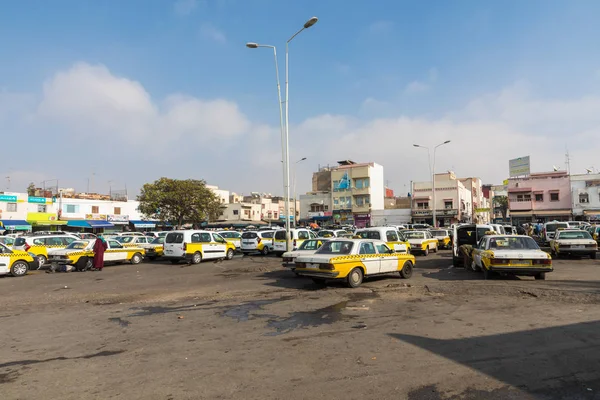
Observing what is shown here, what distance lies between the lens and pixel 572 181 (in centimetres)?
5616

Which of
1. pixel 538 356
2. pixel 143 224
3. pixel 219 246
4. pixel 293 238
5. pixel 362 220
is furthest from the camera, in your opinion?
pixel 362 220

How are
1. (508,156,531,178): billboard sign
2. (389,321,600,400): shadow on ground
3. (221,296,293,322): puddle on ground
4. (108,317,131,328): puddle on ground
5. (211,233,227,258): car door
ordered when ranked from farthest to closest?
(508,156,531,178): billboard sign
(211,233,227,258): car door
(221,296,293,322): puddle on ground
(108,317,131,328): puddle on ground
(389,321,600,400): shadow on ground

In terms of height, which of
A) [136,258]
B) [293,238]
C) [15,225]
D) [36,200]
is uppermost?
[36,200]

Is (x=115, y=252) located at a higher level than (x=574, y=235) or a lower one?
lower

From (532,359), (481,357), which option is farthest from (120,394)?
(532,359)

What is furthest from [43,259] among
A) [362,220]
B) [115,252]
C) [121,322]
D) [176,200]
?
[362,220]

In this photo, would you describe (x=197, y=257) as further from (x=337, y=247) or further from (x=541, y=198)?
(x=541, y=198)

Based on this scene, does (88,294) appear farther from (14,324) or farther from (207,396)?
(207,396)

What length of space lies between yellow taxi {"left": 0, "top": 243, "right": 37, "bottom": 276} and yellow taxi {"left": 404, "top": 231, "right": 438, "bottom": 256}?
734 inches

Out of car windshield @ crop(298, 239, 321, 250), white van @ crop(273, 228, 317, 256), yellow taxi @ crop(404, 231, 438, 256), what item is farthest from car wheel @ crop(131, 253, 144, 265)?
yellow taxi @ crop(404, 231, 438, 256)

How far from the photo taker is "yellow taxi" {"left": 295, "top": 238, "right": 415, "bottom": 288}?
37.1 ft

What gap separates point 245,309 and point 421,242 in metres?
16.9

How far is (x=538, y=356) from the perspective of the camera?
540 centimetres

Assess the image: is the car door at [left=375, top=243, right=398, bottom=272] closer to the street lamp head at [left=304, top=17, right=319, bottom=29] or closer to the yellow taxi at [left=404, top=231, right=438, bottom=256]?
the yellow taxi at [left=404, top=231, right=438, bottom=256]
